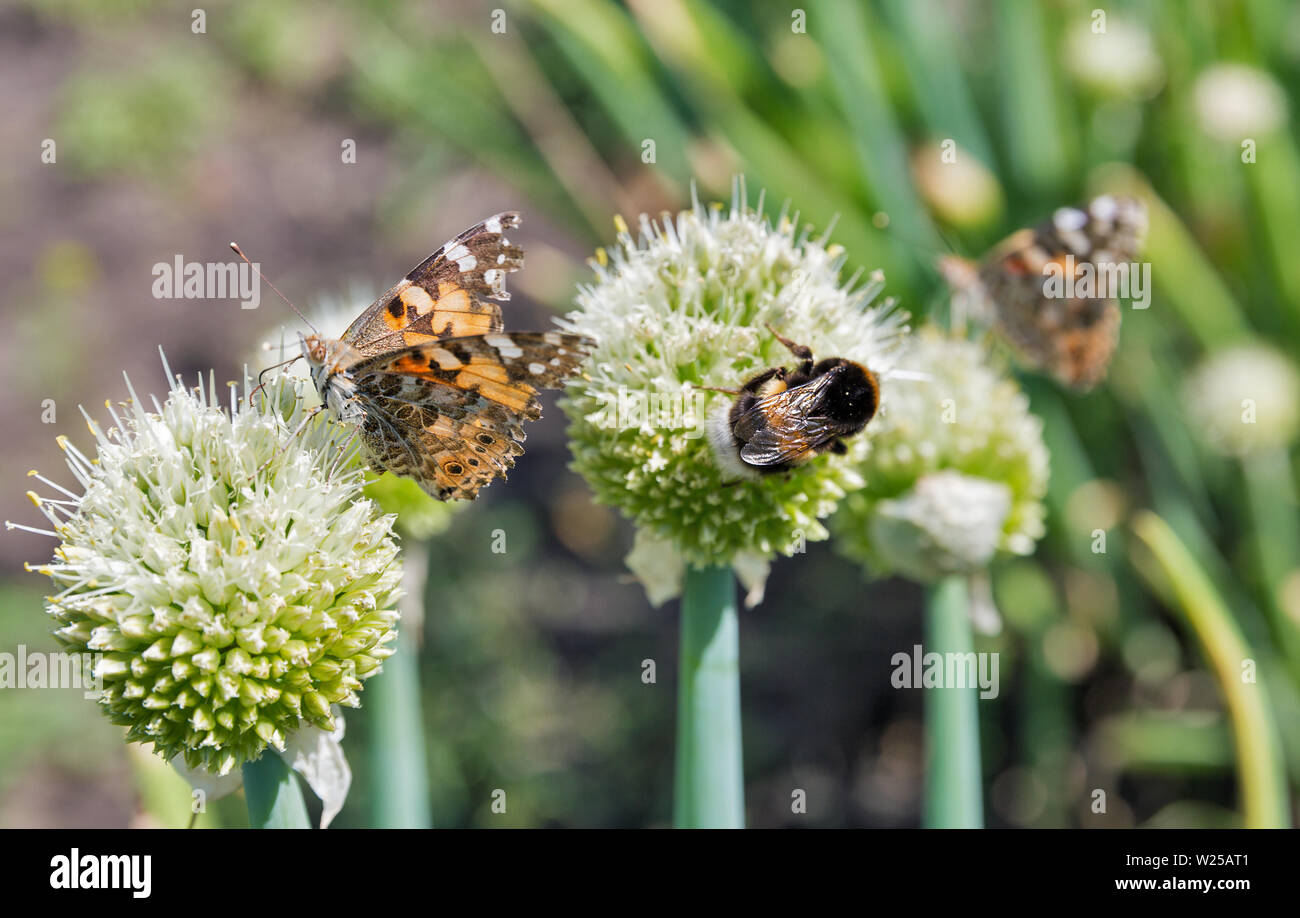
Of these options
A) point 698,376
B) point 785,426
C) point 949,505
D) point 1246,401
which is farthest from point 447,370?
point 1246,401

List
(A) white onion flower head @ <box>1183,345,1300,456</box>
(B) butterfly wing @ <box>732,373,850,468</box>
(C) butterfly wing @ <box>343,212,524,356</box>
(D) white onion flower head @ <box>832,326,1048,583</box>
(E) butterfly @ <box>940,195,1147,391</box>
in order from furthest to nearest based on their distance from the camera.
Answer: (A) white onion flower head @ <box>1183,345,1300,456</box>, (E) butterfly @ <box>940,195,1147,391</box>, (D) white onion flower head @ <box>832,326,1048,583</box>, (C) butterfly wing @ <box>343,212,524,356</box>, (B) butterfly wing @ <box>732,373,850,468</box>

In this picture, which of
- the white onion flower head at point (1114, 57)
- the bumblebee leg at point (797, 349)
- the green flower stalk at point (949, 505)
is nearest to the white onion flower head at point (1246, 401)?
the white onion flower head at point (1114, 57)

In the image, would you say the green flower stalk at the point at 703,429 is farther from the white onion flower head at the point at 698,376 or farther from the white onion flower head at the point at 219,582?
the white onion flower head at the point at 219,582

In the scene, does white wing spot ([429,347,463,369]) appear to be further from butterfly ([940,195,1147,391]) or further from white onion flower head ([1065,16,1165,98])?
white onion flower head ([1065,16,1165,98])

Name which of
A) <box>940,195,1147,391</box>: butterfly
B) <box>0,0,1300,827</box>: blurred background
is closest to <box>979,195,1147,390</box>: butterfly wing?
<box>940,195,1147,391</box>: butterfly

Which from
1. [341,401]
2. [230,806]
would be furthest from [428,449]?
[230,806]
